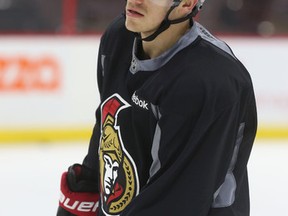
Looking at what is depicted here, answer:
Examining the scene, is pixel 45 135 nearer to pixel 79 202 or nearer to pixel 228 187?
pixel 79 202

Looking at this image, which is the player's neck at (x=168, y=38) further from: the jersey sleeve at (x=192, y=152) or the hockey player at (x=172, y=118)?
the jersey sleeve at (x=192, y=152)

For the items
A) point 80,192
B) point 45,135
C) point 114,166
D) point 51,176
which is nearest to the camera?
point 114,166

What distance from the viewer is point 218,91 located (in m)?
1.08

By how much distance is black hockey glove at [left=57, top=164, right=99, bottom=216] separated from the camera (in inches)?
58.6

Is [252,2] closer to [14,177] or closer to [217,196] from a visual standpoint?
[14,177]

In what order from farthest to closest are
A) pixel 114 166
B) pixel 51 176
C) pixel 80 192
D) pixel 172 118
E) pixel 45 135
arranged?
pixel 45 135 → pixel 51 176 → pixel 80 192 → pixel 114 166 → pixel 172 118

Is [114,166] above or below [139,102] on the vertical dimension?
below

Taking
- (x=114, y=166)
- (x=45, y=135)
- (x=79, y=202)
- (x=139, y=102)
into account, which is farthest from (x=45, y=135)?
(x=139, y=102)

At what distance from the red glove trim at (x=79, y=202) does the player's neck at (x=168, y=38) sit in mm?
423

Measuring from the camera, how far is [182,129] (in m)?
1.11

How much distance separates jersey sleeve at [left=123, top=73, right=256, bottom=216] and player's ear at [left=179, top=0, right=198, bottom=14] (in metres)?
0.17

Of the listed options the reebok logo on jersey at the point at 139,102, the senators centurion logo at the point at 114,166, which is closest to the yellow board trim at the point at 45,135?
the senators centurion logo at the point at 114,166

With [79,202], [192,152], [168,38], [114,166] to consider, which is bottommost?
[79,202]

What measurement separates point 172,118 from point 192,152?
66 millimetres
